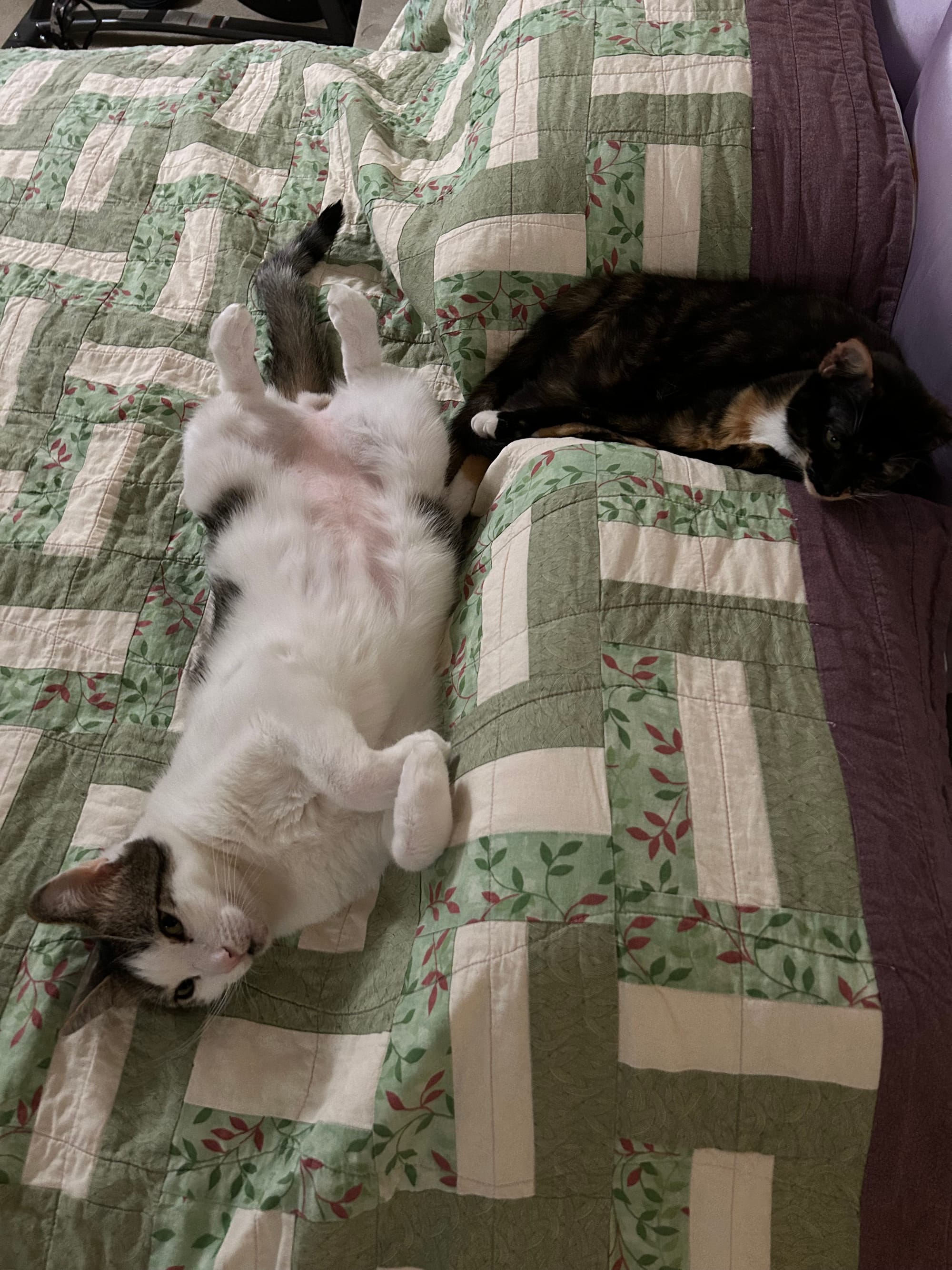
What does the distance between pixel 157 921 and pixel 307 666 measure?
1.17 feet

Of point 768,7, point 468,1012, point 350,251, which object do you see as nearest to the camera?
point 468,1012

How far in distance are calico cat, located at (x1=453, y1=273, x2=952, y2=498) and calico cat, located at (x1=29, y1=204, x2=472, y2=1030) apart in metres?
0.17

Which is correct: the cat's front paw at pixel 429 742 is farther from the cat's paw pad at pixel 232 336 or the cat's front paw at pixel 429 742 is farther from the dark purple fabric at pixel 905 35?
the dark purple fabric at pixel 905 35

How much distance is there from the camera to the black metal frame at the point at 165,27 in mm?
2664

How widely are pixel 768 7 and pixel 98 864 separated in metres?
1.58

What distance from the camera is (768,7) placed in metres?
1.34

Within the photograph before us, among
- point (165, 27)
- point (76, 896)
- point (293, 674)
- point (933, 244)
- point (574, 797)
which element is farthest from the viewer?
point (165, 27)

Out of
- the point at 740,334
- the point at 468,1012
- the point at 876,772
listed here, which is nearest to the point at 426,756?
the point at 468,1012

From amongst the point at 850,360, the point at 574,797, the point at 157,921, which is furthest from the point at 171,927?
the point at 850,360

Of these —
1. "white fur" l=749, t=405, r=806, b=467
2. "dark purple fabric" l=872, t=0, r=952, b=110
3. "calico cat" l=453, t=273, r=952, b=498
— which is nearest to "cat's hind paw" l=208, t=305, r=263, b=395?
"calico cat" l=453, t=273, r=952, b=498

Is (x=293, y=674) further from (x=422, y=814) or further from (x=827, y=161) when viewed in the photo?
(x=827, y=161)

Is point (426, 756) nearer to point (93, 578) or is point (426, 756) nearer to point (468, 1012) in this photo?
point (468, 1012)

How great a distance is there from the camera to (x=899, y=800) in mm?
878

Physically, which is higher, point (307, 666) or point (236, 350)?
point (236, 350)
